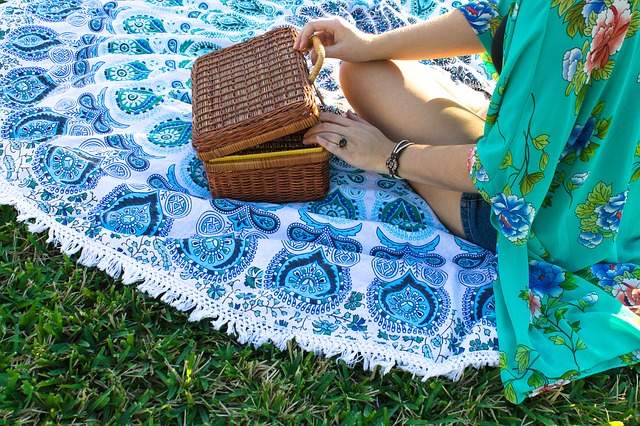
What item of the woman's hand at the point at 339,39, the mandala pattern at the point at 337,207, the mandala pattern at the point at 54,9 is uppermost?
the woman's hand at the point at 339,39

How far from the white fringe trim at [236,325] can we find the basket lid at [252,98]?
385 mm

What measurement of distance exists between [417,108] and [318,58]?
1.13 feet

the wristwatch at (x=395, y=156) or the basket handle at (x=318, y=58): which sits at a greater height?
the basket handle at (x=318, y=58)

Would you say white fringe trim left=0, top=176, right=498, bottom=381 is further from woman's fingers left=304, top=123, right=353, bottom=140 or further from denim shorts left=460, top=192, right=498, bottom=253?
woman's fingers left=304, top=123, right=353, bottom=140

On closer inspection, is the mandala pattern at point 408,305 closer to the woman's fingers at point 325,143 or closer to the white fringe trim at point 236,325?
the white fringe trim at point 236,325

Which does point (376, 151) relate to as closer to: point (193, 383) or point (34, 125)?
point (193, 383)

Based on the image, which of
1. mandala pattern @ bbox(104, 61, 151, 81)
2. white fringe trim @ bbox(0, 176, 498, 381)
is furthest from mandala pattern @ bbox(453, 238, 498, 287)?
mandala pattern @ bbox(104, 61, 151, 81)

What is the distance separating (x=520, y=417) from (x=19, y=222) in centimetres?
156

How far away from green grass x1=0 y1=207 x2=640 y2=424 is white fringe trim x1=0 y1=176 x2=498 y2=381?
28 millimetres

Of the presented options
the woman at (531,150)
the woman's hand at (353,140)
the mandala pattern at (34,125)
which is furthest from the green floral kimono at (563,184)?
the mandala pattern at (34,125)

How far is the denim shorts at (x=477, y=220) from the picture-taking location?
1.90 m

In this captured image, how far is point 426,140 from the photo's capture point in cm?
202

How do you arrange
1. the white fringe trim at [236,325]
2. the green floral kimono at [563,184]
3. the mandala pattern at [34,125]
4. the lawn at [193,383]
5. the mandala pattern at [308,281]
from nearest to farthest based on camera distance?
the green floral kimono at [563,184]
the lawn at [193,383]
the white fringe trim at [236,325]
the mandala pattern at [308,281]
the mandala pattern at [34,125]

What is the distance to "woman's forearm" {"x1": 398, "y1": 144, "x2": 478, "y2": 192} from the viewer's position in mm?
1741
